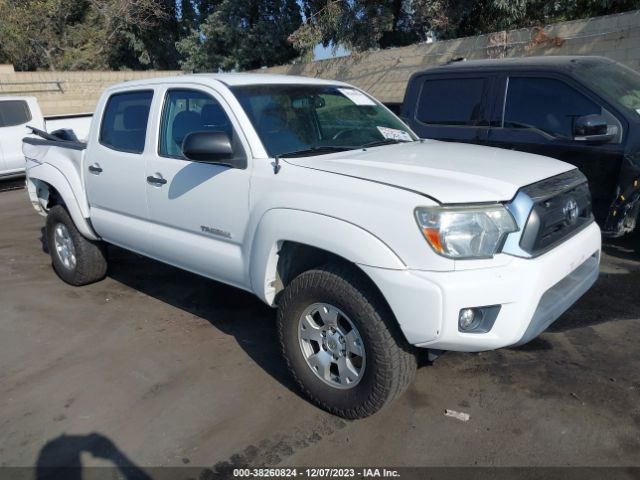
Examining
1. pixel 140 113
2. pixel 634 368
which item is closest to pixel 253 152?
pixel 140 113

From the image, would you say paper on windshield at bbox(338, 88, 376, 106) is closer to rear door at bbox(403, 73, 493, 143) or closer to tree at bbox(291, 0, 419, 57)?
rear door at bbox(403, 73, 493, 143)

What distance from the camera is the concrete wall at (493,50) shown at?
9312 millimetres

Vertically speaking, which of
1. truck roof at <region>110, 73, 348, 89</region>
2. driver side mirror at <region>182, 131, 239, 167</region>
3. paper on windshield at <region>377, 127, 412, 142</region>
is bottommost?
paper on windshield at <region>377, 127, 412, 142</region>

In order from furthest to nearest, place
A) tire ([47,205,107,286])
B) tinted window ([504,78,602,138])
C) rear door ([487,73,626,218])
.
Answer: tire ([47,205,107,286])
tinted window ([504,78,602,138])
rear door ([487,73,626,218])

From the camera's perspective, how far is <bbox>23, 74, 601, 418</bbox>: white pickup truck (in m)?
2.76

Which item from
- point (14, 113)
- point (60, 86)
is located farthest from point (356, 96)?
point (60, 86)

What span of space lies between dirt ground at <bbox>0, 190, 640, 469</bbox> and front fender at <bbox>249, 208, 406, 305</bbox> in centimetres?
76

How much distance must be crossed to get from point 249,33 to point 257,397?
19670mm

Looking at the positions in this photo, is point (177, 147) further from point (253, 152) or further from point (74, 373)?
point (74, 373)

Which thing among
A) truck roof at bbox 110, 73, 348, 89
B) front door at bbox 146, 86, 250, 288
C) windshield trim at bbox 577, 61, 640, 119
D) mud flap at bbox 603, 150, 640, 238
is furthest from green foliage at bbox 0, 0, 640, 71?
front door at bbox 146, 86, 250, 288

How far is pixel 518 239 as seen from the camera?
9.25ft

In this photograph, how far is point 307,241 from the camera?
3.09 metres

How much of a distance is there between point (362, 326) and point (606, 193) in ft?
10.9

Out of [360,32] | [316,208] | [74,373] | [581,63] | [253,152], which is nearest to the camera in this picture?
[316,208]
